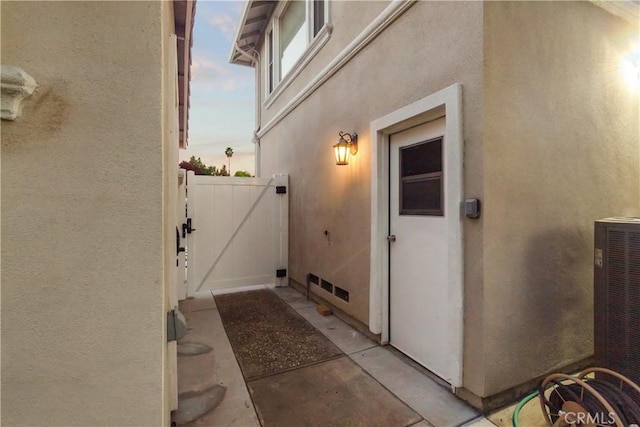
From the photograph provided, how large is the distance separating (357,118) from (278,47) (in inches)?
169

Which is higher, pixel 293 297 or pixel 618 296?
pixel 618 296

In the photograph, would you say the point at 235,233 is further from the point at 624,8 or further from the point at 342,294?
the point at 624,8

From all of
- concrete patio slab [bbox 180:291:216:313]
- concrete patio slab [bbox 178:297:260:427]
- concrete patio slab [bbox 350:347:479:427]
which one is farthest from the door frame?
concrete patio slab [bbox 180:291:216:313]

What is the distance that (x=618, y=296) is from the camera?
84.7 inches

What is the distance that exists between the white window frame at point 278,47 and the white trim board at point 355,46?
49 cm

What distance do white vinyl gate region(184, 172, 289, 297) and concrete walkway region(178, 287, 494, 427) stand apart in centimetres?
135

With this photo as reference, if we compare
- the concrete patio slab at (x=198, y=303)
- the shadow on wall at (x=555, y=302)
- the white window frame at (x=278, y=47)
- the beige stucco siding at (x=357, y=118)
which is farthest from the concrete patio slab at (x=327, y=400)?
the white window frame at (x=278, y=47)

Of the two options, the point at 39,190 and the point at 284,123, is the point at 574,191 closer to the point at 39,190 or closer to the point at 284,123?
the point at 39,190

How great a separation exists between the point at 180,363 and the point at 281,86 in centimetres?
549

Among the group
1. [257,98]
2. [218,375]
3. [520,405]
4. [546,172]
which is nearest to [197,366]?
[218,375]

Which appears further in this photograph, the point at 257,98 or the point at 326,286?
the point at 257,98

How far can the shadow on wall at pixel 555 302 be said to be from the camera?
96.7 inches

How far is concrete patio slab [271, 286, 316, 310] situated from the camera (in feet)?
15.6

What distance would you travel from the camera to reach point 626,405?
5.78 feet
